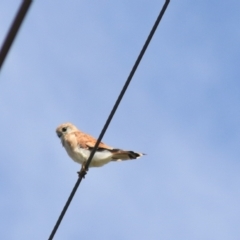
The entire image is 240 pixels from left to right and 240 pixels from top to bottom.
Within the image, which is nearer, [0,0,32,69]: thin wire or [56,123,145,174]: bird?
[0,0,32,69]: thin wire

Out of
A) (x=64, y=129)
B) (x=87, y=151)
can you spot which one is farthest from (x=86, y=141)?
(x=64, y=129)

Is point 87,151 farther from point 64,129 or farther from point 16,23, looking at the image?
point 16,23

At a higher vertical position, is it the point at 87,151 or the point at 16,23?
the point at 16,23

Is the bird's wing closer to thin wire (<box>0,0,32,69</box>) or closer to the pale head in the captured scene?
the pale head

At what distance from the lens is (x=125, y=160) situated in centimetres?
968

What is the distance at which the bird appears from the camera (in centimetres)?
960

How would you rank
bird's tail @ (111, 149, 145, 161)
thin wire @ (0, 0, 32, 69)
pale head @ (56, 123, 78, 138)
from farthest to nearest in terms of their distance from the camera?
pale head @ (56, 123, 78, 138), bird's tail @ (111, 149, 145, 161), thin wire @ (0, 0, 32, 69)

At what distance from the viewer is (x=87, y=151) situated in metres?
9.87

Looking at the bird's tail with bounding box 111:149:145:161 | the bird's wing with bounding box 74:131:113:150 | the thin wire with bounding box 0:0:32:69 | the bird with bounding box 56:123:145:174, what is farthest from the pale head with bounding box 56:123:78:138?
the thin wire with bounding box 0:0:32:69

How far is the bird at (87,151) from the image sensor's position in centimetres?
960

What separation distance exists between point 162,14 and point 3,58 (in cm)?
316

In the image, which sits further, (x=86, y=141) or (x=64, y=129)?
(x=64, y=129)

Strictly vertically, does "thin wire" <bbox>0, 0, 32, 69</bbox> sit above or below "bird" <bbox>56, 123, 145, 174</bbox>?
above

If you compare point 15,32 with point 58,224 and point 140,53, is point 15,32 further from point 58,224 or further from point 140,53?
point 58,224
